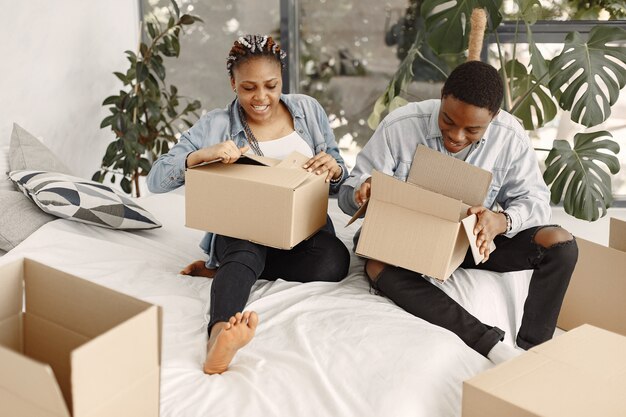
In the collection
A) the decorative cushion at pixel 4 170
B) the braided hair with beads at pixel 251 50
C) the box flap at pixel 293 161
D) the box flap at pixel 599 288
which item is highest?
the braided hair with beads at pixel 251 50

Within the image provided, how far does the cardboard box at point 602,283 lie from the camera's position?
206cm

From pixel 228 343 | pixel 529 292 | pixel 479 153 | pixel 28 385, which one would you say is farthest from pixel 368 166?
pixel 28 385

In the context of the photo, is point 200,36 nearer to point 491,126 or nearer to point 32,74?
point 32,74

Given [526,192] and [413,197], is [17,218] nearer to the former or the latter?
[413,197]

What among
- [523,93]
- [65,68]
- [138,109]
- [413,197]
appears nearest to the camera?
[413,197]

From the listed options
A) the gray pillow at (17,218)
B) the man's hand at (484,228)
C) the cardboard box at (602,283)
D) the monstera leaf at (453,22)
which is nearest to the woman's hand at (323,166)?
the man's hand at (484,228)

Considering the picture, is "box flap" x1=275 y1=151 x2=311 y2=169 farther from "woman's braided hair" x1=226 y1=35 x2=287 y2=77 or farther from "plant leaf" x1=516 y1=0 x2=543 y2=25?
"plant leaf" x1=516 y1=0 x2=543 y2=25

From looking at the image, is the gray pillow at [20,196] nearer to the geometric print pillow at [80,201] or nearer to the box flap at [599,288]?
the geometric print pillow at [80,201]

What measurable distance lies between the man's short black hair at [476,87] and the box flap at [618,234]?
678 mm

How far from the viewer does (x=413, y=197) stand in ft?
4.90

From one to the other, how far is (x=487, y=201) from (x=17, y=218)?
1249 millimetres

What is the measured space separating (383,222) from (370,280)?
24 centimetres

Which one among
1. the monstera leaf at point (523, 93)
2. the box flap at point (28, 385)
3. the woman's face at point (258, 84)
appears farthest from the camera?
the monstera leaf at point (523, 93)

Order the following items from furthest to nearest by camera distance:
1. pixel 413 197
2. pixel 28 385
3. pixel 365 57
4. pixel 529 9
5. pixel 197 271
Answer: pixel 365 57, pixel 529 9, pixel 197 271, pixel 413 197, pixel 28 385
